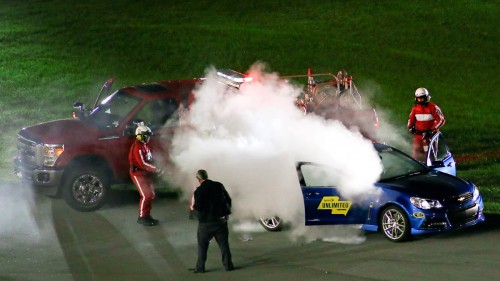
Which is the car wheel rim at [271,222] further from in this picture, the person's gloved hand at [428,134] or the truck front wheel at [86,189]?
the person's gloved hand at [428,134]

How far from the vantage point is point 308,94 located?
20.6 meters

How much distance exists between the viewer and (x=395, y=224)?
47.6ft

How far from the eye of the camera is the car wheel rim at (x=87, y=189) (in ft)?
58.1

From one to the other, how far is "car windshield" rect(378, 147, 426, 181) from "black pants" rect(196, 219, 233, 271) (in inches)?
126

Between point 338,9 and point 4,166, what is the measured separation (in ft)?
96.4

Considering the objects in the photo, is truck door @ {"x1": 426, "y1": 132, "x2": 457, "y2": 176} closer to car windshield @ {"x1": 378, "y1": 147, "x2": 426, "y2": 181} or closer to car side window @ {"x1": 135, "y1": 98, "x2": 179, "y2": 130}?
car windshield @ {"x1": 378, "y1": 147, "x2": 426, "y2": 181}

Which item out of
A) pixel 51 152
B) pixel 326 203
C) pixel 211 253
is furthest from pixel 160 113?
pixel 326 203

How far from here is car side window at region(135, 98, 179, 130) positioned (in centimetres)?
1800

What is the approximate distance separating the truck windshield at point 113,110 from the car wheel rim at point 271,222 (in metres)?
3.94

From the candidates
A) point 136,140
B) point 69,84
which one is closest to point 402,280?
point 136,140

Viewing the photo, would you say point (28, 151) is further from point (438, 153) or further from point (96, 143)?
point (438, 153)

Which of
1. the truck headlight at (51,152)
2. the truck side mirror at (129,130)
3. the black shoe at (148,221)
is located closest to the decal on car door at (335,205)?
the black shoe at (148,221)

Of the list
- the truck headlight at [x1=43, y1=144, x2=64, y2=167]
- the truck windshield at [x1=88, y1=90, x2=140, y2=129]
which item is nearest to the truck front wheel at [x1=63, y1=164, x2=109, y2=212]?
the truck headlight at [x1=43, y1=144, x2=64, y2=167]

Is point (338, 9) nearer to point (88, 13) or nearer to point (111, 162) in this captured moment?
point (88, 13)
